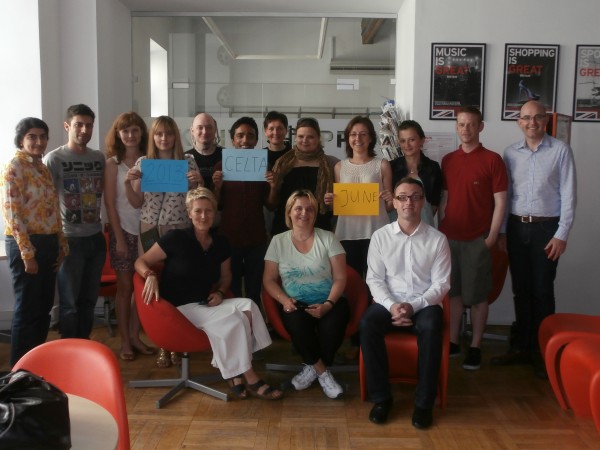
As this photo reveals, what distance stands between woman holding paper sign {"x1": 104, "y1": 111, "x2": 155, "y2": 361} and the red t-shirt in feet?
6.67

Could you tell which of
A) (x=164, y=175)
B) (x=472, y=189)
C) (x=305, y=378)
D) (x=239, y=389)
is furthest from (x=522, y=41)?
Answer: (x=239, y=389)

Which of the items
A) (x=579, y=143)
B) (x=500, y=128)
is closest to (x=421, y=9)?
(x=500, y=128)

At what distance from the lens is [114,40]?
5059 millimetres

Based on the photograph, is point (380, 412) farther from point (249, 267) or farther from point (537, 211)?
point (537, 211)

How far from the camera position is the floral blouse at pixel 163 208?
3.62 meters

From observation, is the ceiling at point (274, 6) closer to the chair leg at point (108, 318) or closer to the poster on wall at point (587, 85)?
the poster on wall at point (587, 85)

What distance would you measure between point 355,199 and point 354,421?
4.35ft

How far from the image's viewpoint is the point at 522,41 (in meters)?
4.71

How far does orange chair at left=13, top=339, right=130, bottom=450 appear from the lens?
171 cm

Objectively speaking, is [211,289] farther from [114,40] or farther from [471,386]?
[114,40]

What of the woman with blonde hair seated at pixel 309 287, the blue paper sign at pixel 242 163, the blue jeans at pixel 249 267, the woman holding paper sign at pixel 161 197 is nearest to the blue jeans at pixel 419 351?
the woman with blonde hair seated at pixel 309 287

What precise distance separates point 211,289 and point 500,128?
2841 mm

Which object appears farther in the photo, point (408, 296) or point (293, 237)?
point (293, 237)

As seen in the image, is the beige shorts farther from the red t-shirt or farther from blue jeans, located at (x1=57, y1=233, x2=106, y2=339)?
blue jeans, located at (x1=57, y1=233, x2=106, y2=339)
